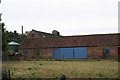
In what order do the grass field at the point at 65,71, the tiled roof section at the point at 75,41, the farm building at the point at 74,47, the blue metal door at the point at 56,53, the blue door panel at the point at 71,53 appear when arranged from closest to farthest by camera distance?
the grass field at the point at 65,71 → the farm building at the point at 74,47 → the tiled roof section at the point at 75,41 → the blue door panel at the point at 71,53 → the blue metal door at the point at 56,53

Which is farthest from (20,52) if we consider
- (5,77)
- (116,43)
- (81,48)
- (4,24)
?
(5,77)

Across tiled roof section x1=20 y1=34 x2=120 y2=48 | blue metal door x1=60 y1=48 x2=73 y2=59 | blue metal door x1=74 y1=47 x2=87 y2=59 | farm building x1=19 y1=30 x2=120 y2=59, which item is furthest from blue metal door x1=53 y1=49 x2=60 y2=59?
blue metal door x1=74 y1=47 x2=87 y2=59

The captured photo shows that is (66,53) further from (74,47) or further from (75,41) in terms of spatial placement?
(75,41)

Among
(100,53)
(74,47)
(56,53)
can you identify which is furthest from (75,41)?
(100,53)

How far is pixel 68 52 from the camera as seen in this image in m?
35.8

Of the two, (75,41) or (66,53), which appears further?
(75,41)

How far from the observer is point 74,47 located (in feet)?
117

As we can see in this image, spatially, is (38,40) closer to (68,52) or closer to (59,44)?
(59,44)

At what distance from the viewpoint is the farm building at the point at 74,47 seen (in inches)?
1305

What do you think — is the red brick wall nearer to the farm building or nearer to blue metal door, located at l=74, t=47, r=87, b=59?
the farm building

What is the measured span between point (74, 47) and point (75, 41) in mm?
1497

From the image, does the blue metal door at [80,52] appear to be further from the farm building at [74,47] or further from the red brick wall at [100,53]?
the red brick wall at [100,53]

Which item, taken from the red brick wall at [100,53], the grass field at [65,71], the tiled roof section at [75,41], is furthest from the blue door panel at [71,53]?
the grass field at [65,71]

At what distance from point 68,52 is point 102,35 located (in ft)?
21.9
